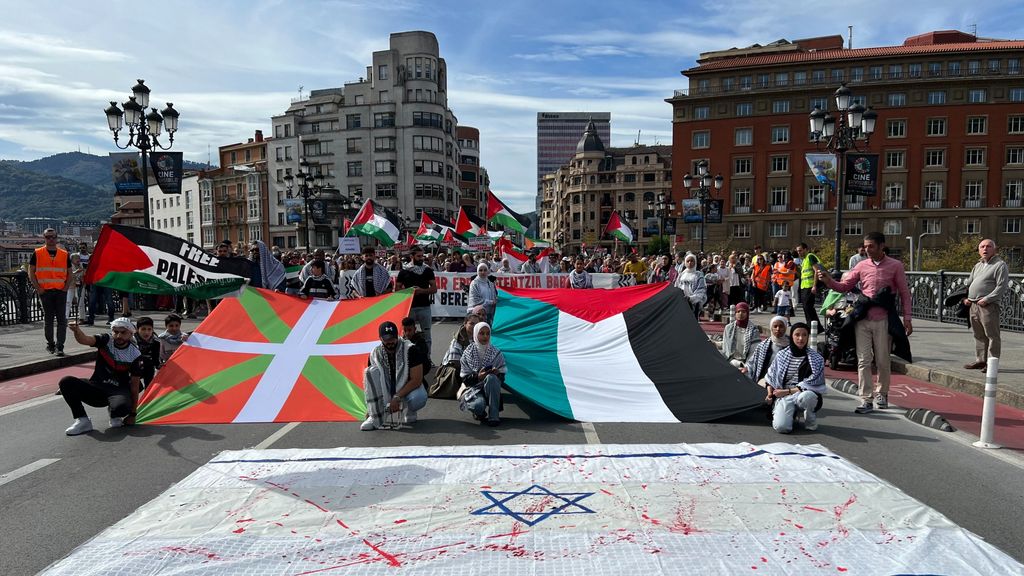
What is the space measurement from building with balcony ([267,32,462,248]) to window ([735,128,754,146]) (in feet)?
114

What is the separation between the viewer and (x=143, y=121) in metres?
15.8

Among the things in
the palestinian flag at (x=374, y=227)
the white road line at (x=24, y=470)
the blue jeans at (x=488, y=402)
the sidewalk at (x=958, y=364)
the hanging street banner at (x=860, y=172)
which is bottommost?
the white road line at (x=24, y=470)

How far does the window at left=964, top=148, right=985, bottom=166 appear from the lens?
2514 inches

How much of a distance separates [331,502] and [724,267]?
53.9 feet

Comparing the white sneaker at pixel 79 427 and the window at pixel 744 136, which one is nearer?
the white sneaker at pixel 79 427

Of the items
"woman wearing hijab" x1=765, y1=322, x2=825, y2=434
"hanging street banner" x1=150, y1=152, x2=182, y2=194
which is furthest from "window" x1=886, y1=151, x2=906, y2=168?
"woman wearing hijab" x1=765, y1=322, x2=825, y2=434

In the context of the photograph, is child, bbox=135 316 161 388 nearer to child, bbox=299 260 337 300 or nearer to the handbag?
child, bbox=299 260 337 300

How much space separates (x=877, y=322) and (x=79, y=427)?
29.9 feet

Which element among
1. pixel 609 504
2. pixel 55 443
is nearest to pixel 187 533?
pixel 609 504

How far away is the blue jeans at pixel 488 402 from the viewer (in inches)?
275

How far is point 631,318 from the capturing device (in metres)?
9.52

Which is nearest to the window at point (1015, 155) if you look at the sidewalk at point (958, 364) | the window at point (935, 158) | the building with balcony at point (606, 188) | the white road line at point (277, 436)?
the window at point (935, 158)

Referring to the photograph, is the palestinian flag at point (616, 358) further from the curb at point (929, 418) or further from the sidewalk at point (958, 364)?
the sidewalk at point (958, 364)

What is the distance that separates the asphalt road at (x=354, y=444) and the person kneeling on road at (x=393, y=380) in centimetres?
21
